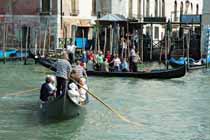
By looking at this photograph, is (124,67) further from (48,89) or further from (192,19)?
(192,19)

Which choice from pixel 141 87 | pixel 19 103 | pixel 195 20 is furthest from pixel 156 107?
pixel 195 20

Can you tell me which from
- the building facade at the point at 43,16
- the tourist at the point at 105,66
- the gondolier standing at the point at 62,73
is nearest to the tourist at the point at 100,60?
the tourist at the point at 105,66

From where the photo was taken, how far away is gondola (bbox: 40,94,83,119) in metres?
8.44

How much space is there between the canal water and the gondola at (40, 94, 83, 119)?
0.38 ft

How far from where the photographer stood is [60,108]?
28.1 feet

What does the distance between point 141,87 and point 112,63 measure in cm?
245

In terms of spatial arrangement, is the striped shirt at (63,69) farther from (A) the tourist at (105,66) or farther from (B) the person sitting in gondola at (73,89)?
(A) the tourist at (105,66)

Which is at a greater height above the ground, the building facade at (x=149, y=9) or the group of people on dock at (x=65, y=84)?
the building facade at (x=149, y=9)

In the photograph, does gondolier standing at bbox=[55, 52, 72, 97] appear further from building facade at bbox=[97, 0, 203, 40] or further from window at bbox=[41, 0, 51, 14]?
building facade at bbox=[97, 0, 203, 40]

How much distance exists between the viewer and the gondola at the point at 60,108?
8438 mm

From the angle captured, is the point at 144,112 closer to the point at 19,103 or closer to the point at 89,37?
the point at 19,103

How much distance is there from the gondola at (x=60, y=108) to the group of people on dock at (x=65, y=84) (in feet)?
0.33

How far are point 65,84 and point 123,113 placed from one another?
1.66m

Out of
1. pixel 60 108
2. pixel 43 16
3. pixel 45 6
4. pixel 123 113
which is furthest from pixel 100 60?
pixel 45 6
